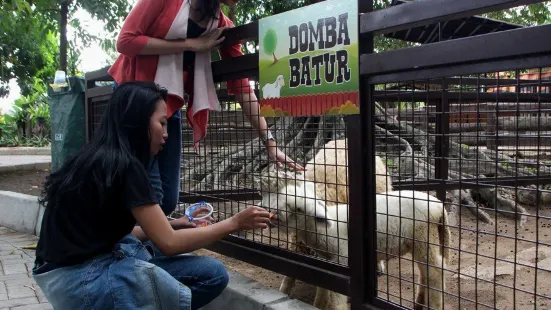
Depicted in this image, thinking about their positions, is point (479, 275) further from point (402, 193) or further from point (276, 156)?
point (276, 156)

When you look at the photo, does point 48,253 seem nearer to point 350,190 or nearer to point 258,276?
point 350,190

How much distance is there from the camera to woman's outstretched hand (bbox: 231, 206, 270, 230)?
7.80 feet

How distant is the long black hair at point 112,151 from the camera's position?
2.17 meters

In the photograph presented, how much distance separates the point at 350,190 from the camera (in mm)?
2684

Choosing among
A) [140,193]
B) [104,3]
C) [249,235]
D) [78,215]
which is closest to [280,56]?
[140,193]

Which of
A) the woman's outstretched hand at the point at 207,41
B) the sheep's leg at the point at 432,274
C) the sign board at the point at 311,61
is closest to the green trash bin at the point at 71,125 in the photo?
the woman's outstretched hand at the point at 207,41

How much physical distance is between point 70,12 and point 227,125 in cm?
629

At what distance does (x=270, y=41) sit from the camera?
2990 mm

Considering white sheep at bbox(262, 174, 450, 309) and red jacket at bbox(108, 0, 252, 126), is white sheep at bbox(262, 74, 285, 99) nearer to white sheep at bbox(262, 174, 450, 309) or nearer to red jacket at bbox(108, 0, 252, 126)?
red jacket at bbox(108, 0, 252, 126)

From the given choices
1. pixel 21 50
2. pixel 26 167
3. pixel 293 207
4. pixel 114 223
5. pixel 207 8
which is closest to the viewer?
pixel 114 223

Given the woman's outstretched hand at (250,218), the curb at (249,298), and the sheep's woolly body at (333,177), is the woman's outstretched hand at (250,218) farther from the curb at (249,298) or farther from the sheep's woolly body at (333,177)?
the sheep's woolly body at (333,177)

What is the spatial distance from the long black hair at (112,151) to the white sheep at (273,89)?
78 cm

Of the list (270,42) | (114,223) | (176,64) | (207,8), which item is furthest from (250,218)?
(207,8)

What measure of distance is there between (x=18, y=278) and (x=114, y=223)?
2.65 meters
